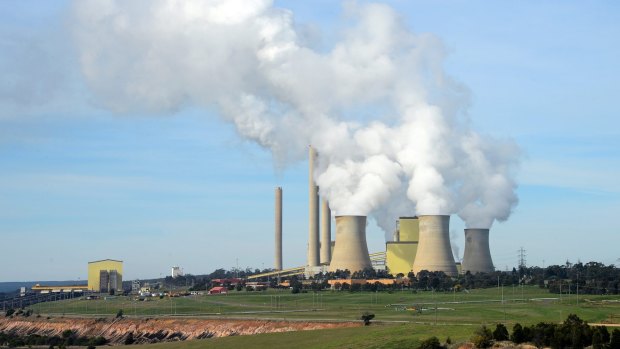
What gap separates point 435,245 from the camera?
123 m

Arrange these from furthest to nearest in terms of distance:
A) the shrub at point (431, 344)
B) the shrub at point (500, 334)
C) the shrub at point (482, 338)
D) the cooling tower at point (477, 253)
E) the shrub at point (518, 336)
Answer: the cooling tower at point (477, 253), the shrub at point (431, 344), the shrub at point (500, 334), the shrub at point (482, 338), the shrub at point (518, 336)

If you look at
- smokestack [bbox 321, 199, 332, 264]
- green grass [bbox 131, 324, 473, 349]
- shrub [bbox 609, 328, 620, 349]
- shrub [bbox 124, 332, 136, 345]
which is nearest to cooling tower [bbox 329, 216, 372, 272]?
smokestack [bbox 321, 199, 332, 264]

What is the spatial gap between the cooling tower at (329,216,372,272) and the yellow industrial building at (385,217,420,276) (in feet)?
42.6

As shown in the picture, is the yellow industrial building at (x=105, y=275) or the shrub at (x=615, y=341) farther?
the yellow industrial building at (x=105, y=275)

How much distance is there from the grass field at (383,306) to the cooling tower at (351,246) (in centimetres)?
A: 709

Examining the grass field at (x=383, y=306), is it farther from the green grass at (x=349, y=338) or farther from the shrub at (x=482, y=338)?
the shrub at (x=482, y=338)

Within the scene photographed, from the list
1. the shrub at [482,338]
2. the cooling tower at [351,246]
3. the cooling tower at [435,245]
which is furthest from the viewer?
the cooling tower at [351,246]

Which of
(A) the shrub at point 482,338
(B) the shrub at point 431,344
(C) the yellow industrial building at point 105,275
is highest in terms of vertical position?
(C) the yellow industrial building at point 105,275

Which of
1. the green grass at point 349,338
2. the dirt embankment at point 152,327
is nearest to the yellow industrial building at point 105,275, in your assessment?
the dirt embankment at point 152,327

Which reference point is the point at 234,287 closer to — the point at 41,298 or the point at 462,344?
the point at 41,298

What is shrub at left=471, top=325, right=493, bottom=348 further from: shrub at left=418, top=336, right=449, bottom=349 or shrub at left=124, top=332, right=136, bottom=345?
shrub at left=124, top=332, right=136, bottom=345

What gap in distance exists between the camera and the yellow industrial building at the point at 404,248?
143 m

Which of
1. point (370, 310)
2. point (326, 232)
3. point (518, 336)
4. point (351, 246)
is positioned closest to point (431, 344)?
point (518, 336)

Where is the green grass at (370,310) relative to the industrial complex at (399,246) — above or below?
below
